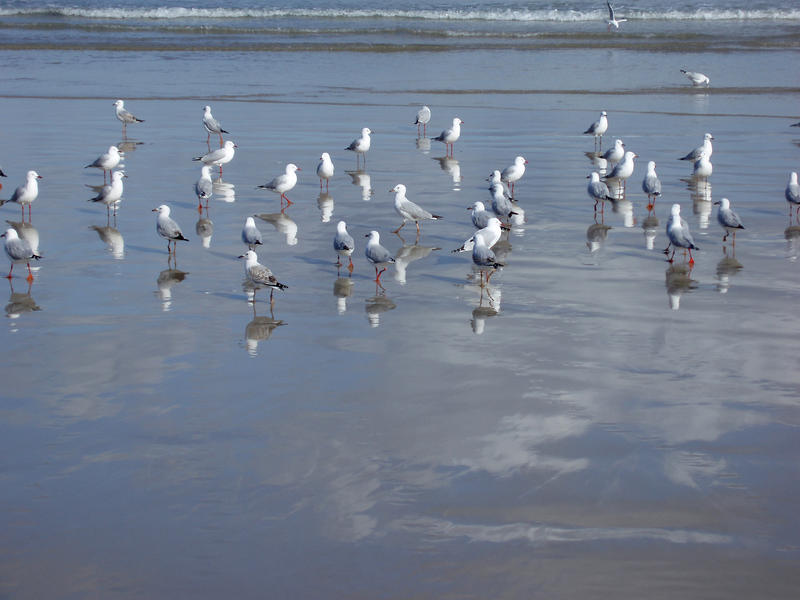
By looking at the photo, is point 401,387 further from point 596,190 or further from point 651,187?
point 651,187

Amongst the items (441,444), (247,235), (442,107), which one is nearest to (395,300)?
(247,235)

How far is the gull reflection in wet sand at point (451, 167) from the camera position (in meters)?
15.8

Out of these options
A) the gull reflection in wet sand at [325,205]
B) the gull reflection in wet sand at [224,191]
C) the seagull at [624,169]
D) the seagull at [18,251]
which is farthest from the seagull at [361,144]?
the seagull at [18,251]

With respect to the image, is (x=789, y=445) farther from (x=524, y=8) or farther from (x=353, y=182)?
(x=524, y=8)

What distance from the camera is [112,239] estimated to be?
1210 cm

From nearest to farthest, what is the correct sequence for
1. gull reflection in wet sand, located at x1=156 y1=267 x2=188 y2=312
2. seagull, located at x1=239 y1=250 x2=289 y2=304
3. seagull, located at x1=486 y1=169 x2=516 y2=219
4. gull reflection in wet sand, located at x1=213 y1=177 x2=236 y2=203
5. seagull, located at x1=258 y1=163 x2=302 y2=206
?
seagull, located at x1=239 y1=250 x2=289 y2=304 < gull reflection in wet sand, located at x1=156 y1=267 x2=188 y2=312 < seagull, located at x1=486 y1=169 x2=516 y2=219 < seagull, located at x1=258 y1=163 x2=302 y2=206 < gull reflection in wet sand, located at x1=213 y1=177 x2=236 y2=203

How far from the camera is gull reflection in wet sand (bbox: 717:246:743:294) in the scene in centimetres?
1033

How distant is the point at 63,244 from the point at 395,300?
4.42m

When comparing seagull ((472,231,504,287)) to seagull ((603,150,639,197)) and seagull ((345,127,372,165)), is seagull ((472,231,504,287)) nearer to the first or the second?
seagull ((603,150,639,197))

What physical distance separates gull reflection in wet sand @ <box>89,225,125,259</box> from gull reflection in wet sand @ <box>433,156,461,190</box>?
5159mm

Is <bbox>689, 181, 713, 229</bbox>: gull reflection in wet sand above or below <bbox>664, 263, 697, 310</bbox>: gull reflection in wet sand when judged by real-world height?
above

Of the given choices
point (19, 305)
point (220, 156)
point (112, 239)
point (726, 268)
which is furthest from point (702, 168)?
point (19, 305)

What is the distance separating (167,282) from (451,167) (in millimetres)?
7454

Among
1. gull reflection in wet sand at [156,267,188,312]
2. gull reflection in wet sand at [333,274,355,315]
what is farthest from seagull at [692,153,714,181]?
gull reflection in wet sand at [156,267,188,312]
